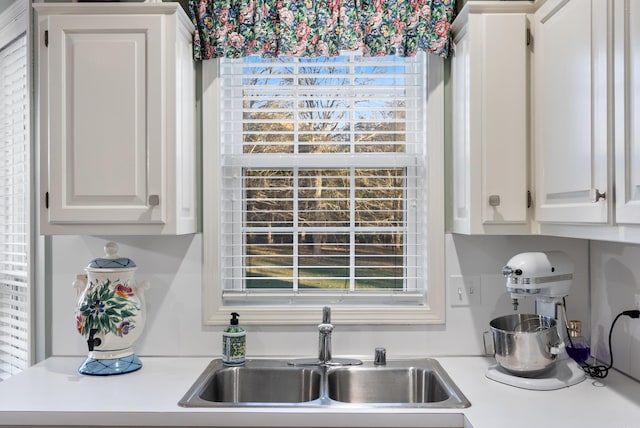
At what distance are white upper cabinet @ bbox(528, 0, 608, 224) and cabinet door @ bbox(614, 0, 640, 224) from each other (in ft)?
0.13

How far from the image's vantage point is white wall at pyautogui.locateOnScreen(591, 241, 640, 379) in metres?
1.76

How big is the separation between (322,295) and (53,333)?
108cm

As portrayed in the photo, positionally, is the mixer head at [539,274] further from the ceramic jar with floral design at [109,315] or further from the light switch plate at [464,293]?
the ceramic jar with floral design at [109,315]

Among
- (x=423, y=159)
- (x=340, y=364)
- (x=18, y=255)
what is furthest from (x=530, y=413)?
(x=18, y=255)

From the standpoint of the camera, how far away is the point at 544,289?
1776 millimetres

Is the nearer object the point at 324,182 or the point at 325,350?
the point at 325,350

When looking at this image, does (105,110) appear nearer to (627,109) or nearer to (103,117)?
(103,117)

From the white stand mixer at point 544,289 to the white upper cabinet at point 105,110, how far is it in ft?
3.90

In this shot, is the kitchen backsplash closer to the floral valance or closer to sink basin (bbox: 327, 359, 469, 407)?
sink basin (bbox: 327, 359, 469, 407)

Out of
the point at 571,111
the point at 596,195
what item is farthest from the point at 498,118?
the point at 596,195

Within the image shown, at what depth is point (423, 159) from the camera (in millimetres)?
2188

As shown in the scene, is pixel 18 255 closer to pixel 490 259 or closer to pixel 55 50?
pixel 55 50

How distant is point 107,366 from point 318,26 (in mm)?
1458

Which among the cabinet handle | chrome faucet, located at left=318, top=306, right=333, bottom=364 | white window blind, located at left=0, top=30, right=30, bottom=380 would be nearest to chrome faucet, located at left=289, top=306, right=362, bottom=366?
chrome faucet, located at left=318, top=306, right=333, bottom=364
